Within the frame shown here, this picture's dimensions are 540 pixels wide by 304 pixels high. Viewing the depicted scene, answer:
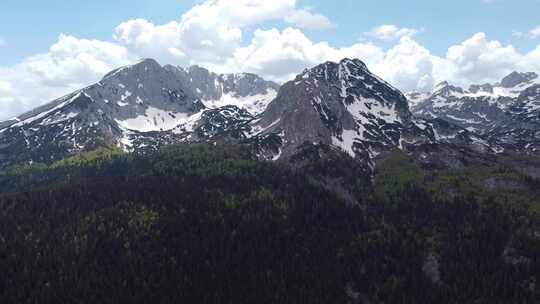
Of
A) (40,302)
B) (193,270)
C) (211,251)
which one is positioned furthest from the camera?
(211,251)

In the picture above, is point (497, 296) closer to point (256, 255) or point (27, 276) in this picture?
point (256, 255)

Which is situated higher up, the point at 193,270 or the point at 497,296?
the point at 193,270

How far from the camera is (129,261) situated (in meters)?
177

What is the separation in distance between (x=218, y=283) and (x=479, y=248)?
10240 cm

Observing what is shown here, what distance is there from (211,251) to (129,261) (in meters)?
31.1

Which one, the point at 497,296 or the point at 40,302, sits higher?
the point at 40,302

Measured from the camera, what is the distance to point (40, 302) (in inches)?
5896

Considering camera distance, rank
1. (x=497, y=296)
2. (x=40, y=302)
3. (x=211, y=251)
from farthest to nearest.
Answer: (x=211, y=251), (x=497, y=296), (x=40, y=302)

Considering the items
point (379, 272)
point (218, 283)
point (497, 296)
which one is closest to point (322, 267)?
point (379, 272)

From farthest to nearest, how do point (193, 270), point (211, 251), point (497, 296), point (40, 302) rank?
1. point (211, 251)
2. point (193, 270)
3. point (497, 296)
4. point (40, 302)

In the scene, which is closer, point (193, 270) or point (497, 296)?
point (497, 296)

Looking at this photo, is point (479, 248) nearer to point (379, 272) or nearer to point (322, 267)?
point (379, 272)

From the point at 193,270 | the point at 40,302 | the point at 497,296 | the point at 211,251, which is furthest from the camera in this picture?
the point at 211,251

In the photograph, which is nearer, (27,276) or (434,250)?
(27,276)
